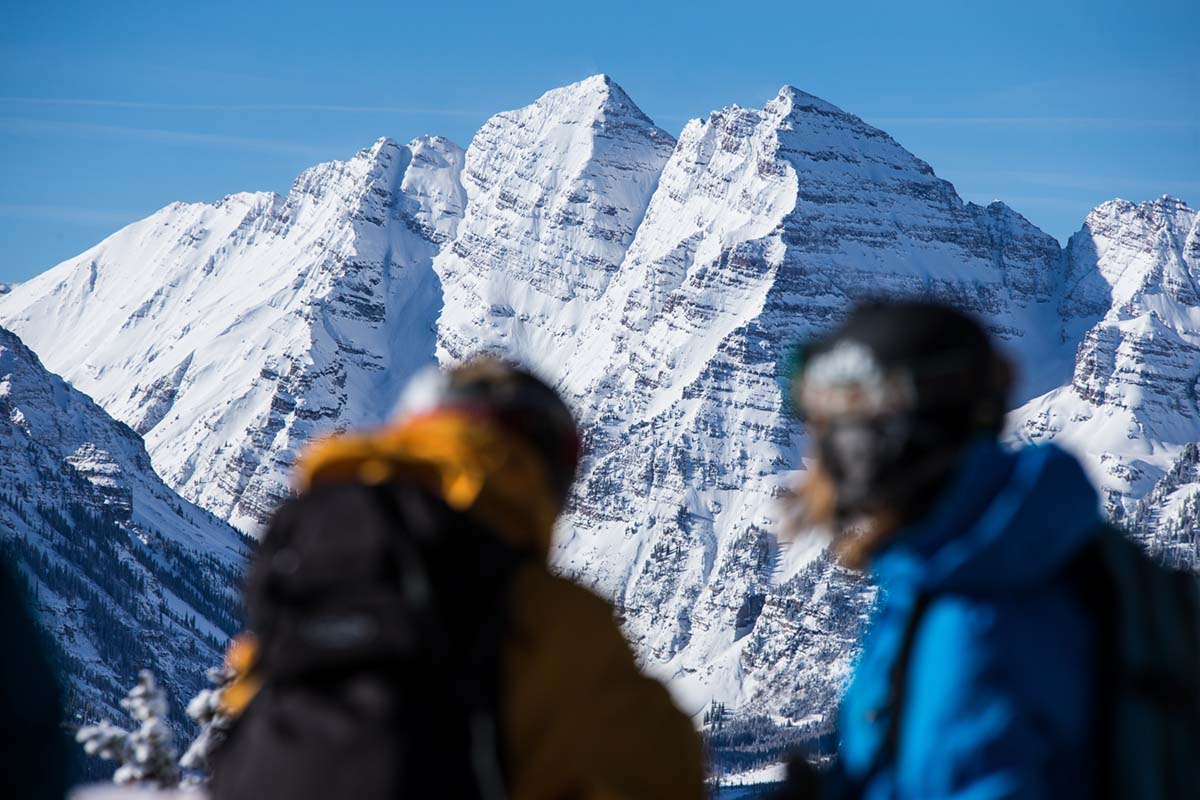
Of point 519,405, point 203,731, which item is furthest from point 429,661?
point 203,731

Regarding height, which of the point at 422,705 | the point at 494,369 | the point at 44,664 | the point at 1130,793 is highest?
the point at 494,369

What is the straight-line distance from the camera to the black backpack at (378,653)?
12.0 ft

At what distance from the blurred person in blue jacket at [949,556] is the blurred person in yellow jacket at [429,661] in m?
0.62

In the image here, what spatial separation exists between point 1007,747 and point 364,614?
5.40 feet

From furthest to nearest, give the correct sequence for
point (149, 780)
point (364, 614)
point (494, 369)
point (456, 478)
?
point (149, 780) < point (494, 369) < point (456, 478) < point (364, 614)

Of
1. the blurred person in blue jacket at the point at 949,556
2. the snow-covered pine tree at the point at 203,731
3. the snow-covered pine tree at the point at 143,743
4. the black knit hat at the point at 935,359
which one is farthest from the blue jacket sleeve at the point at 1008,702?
the snow-covered pine tree at the point at 143,743

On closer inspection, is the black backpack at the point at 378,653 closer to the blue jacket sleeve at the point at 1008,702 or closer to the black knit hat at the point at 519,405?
the black knit hat at the point at 519,405

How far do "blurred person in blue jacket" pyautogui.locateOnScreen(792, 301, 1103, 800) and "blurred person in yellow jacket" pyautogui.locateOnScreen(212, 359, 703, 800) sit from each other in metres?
0.62

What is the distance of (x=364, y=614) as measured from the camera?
3.67m

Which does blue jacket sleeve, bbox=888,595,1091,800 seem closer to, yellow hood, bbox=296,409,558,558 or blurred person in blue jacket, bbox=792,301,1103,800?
blurred person in blue jacket, bbox=792,301,1103,800

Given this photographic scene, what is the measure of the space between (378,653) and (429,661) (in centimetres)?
13

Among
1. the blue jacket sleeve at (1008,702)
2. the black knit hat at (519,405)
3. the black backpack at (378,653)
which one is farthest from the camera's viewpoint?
the black knit hat at (519,405)

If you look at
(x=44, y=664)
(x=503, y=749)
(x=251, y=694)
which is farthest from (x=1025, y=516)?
(x=44, y=664)

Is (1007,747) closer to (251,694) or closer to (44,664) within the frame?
(251,694)
